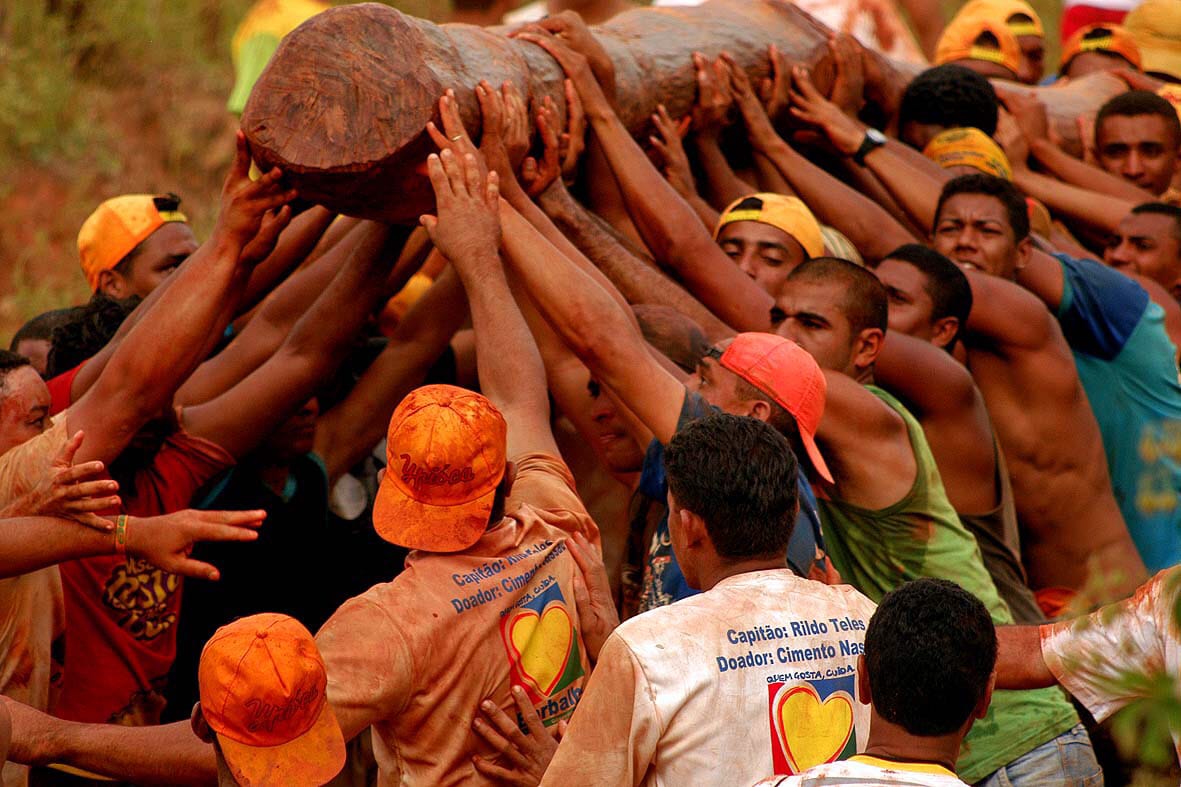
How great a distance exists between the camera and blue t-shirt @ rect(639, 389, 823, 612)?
349cm

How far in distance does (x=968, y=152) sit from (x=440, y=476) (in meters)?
3.90

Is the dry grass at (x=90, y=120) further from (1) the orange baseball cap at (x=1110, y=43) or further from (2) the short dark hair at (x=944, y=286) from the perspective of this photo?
(2) the short dark hair at (x=944, y=286)

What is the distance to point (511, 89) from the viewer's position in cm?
439

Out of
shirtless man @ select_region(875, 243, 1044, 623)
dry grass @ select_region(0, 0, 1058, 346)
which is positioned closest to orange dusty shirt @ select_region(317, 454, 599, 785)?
shirtless man @ select_region(875, 243, 1044, 623)

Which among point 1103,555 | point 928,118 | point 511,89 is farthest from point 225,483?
point 928,118

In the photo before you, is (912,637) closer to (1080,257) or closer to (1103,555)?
(1103,555)

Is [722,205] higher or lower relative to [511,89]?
lower

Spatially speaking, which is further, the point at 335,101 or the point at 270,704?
the point at 335,101

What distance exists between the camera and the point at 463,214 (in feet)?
13.1

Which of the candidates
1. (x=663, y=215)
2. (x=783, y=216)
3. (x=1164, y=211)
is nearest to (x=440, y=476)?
(x=663, y=215)

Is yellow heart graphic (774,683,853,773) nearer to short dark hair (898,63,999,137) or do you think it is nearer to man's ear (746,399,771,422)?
man's ear (746,399,771,422)

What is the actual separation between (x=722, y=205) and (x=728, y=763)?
3.24 metres

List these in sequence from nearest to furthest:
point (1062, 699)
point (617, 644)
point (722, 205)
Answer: point (617, 644) < point (1062, 699) < point (722, 205)

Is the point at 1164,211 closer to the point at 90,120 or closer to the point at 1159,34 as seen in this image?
the point at 1159,34
